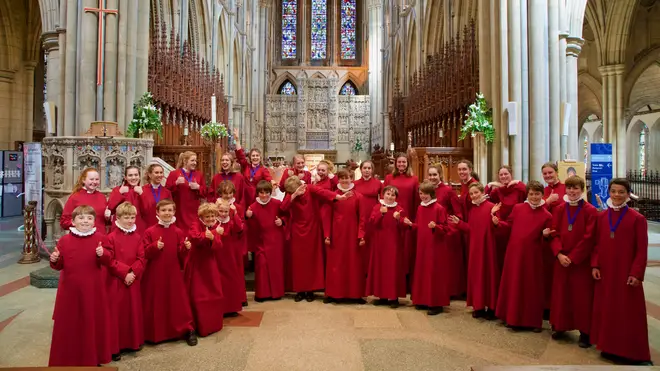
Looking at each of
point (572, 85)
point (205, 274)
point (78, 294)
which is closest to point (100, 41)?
point (205, 274)

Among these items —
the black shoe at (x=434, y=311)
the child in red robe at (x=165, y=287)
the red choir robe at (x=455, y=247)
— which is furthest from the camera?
the red choir robe at (x=455, y=247)

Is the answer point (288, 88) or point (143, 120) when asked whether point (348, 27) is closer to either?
point (288, 88)

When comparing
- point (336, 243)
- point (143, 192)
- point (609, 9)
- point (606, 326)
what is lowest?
point (606, 326)

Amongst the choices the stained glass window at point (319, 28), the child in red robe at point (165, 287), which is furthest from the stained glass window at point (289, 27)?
the child in red robe at point (165, 287)

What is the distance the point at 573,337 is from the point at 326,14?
3452cm

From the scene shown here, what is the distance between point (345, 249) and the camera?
580cm

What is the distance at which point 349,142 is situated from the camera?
31.0 metres

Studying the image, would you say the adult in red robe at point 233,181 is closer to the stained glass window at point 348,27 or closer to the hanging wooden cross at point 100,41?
the hanging wooden cross at point 100,41

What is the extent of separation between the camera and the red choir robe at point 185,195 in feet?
19.5

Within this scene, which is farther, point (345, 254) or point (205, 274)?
point (345, 254)

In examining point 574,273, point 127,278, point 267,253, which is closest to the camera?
point 127,278

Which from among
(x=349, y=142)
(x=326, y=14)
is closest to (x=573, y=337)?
(x=349, y=142)

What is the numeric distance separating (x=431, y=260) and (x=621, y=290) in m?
1.95

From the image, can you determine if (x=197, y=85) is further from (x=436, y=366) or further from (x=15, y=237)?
(x=436, y=366)
